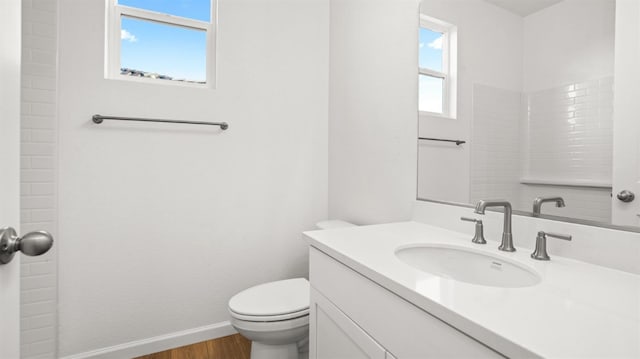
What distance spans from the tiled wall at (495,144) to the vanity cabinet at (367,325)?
0.60 m

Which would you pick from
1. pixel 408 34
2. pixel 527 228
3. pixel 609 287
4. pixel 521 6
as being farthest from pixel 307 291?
pixel 521 6

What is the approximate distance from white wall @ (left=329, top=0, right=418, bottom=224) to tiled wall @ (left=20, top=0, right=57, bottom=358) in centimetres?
148

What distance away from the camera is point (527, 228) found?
0.97m

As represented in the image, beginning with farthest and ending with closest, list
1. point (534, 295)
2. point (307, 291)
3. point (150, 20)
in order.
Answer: point (150, 20) → point (307, 291) → point (534, 295)

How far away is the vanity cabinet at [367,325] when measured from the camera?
1.98 ft

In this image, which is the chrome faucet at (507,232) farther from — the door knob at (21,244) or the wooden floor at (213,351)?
the wooden floor at (213,351)

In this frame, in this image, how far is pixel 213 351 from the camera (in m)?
1.72

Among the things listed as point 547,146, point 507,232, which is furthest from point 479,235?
point 547,146

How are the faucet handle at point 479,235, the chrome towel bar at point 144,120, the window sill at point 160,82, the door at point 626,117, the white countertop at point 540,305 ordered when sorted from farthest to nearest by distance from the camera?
the window sill at point 160,82, the chrome towel bar at point 144,120, the faucet handle at point 479,235, the door at point 626,117, the white countertop at point 540,305

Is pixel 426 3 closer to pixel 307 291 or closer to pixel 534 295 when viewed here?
pixel 534 295

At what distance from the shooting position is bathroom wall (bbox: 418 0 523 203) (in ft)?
3.57

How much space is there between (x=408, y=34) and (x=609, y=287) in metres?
1.24

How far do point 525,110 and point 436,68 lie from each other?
46 cm

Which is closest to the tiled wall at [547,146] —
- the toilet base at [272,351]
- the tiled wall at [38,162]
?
the toilet base at [272,351]
